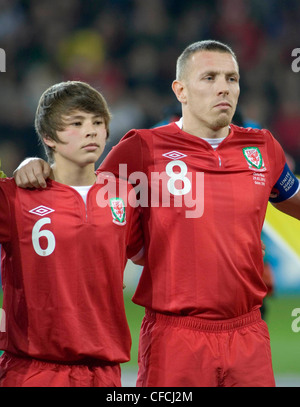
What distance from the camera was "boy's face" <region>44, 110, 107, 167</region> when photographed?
286 cm

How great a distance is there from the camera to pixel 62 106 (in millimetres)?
2908

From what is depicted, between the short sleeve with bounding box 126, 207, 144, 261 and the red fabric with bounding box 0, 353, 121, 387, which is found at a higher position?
the short sleeve with bounding box 126, 207, 144, 261

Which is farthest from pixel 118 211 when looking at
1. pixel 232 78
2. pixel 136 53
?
pixel 136 53

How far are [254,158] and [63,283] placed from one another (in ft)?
3.27

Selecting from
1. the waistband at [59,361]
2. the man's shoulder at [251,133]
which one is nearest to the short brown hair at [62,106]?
the man's shoulder at [251,133]

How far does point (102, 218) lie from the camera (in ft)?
9.30

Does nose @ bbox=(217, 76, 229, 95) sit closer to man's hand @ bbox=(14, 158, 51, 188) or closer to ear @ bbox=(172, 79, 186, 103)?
ear @ bbox=(172, 79, 186, 103)

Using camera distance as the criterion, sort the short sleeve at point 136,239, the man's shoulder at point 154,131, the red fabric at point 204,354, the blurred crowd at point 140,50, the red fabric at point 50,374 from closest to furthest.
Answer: the red fabric at point 50,374, the red fabric at point 204,354, the short sleeve at point 136,239, the man's shoulder at point 154,131, the blurred crowd at point 140,50

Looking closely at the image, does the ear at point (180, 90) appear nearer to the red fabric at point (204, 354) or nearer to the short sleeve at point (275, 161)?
the short sleeve at point (275, 161)

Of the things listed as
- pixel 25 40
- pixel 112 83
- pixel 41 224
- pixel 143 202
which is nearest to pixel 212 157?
pixel 143 202

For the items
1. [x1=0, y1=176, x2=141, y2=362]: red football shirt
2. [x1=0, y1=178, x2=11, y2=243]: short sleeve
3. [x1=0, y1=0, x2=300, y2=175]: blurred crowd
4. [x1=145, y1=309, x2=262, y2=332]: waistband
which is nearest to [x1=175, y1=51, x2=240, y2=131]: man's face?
[x1=0, y1=176, x2=141, y2=362]: red football shirt

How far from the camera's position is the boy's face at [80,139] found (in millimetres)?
2857

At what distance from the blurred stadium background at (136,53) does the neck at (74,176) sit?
3679 mm

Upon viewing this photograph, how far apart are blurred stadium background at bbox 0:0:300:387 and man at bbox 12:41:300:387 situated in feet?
11.3
